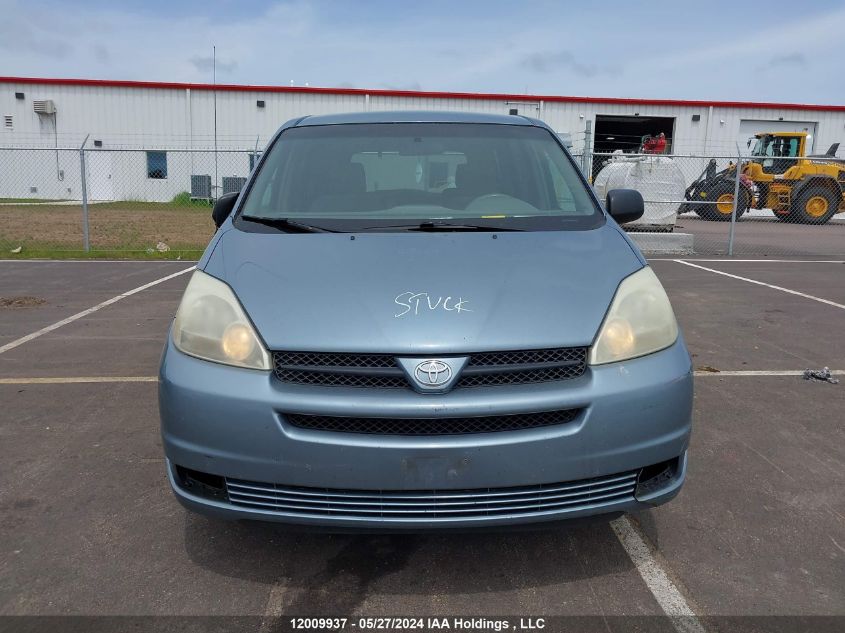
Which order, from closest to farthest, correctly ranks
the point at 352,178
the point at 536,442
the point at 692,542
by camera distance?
the point at 536,442 → the point at 692,542 → the point at 352,178

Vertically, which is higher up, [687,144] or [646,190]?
[687,144]

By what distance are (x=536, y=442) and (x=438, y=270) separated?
74cm

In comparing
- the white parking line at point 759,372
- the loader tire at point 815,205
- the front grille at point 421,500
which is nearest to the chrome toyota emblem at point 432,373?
the front grille at point 421,500

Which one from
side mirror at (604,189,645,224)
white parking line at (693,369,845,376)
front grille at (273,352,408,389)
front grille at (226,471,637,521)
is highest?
side mirror at (604,189,645,224)

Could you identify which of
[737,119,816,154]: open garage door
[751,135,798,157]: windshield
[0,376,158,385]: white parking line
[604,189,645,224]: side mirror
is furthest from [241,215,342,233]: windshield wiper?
[737,119,816,154]: open garage door

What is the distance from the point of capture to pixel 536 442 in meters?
2.15

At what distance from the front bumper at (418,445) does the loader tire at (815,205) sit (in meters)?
22.4

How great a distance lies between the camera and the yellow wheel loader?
21062mm

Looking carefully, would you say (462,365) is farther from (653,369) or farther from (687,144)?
(687,144)

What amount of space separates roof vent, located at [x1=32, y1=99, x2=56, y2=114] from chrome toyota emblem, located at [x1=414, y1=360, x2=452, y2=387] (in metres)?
33.6

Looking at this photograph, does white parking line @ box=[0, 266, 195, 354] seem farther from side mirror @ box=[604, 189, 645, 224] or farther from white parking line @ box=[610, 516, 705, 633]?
white parking line @ box=[610, 516, 705, 633]

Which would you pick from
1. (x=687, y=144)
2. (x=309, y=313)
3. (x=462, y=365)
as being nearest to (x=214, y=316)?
(x=309, y=313)

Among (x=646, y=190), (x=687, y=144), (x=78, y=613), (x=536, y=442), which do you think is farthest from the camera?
(x=687, y=144)

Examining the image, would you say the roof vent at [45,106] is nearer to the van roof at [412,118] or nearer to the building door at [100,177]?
the building door at [100,177]
